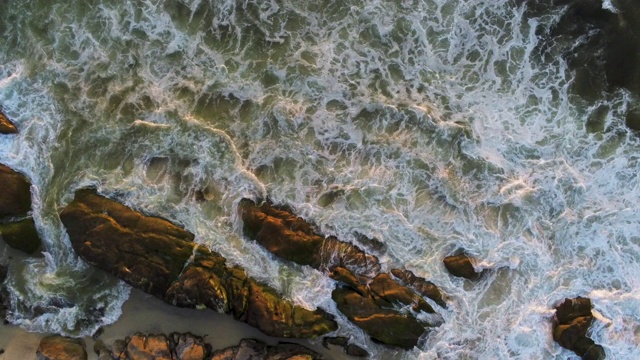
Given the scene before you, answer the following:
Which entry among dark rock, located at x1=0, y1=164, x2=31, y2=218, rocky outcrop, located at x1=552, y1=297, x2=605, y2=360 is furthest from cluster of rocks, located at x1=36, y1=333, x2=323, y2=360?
rocky outcrop, located at x1=552, y1=297, x2=605, y2=360

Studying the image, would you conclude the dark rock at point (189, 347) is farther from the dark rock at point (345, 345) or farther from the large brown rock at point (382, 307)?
the large brown rock at point (382, 307)

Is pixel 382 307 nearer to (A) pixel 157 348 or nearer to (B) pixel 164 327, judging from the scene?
(B) pixel 164 327

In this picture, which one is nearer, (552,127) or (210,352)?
(210,352)

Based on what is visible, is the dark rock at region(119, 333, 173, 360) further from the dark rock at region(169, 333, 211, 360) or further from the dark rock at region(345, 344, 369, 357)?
the dark rock at region(345, 344, 369, 357)

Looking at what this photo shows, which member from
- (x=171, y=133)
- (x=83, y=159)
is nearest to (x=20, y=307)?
(x=83, y=159)

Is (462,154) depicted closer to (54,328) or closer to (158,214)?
(158,214)

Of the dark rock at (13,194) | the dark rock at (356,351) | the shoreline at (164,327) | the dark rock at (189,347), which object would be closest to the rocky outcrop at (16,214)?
the dark rock at (13,194)
